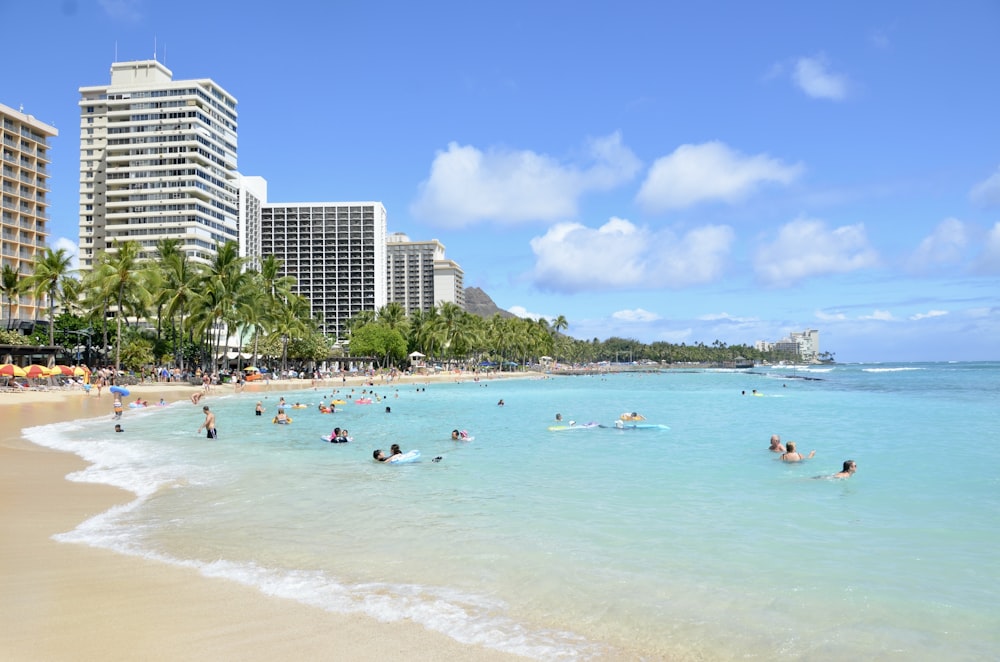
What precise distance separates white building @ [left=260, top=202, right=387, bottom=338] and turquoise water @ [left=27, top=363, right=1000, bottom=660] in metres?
140

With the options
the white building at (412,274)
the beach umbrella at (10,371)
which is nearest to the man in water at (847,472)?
the beach umbrella at (10,371)

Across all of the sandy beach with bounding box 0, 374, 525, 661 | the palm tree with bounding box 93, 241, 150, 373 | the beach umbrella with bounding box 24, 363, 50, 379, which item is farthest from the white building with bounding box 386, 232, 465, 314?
the sandy beach with bounding box 0, 374, 525, 661

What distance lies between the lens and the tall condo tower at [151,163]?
90.0 meters

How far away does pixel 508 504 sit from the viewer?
10797mm

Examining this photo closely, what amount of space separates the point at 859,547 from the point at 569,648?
5.00 metres

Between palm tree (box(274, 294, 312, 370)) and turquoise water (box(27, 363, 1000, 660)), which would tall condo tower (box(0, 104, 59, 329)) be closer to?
palm tree (box(274, 294, 312, 370))

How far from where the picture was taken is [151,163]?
91.6m

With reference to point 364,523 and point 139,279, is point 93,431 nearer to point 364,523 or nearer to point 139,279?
point 364,523

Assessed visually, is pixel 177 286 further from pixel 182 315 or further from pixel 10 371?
pixel 10 371

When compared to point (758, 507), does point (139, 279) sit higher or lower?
higher

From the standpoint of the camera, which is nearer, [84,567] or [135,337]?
[84,567]

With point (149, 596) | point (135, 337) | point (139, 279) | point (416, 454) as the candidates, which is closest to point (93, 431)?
point (416, 454)

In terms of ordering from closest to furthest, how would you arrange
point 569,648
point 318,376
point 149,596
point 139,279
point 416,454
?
point 569,648
point 149,596
point 416,454
point 139,279
point 318,376

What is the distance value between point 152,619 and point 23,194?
92756mm
